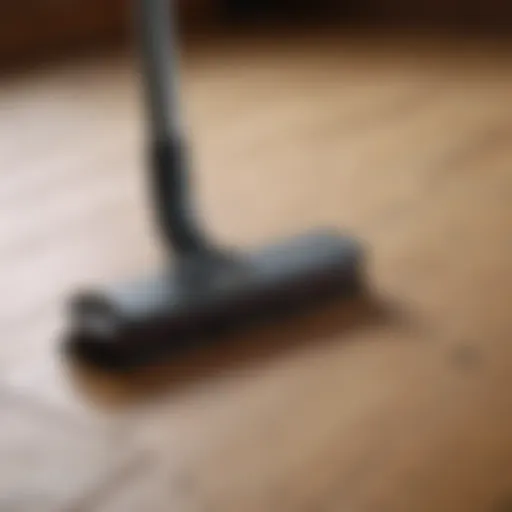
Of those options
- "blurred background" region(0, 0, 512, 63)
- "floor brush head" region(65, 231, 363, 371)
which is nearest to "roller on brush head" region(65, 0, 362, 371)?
"floor brush head" region(65, 231, 363, 371)

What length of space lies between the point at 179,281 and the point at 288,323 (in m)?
0.12

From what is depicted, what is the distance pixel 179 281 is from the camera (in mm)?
1199

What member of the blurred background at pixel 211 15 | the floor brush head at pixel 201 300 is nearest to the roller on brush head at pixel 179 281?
the floor brush head at pixel 201 300

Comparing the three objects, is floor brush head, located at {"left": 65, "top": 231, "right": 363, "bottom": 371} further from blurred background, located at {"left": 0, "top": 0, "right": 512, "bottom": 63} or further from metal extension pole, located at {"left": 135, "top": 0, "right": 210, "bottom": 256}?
blurred background, located at {"left": 0, "top": 0, "right": 512, "bottom": 63}

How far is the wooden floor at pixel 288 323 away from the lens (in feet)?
3.06

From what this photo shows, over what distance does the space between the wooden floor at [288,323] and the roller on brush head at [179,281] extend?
0.03 meters

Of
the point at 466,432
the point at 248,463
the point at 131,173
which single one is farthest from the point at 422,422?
the point at 131,173

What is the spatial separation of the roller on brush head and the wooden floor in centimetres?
3

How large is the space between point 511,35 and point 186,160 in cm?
178

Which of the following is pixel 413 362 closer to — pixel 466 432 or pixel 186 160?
pixel 466 432

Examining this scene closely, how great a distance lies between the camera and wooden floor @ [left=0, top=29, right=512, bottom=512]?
0.93 m

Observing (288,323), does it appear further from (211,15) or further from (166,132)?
(211,15)

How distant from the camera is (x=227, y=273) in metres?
1.22

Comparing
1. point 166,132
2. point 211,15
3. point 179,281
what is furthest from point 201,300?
point 211,15
